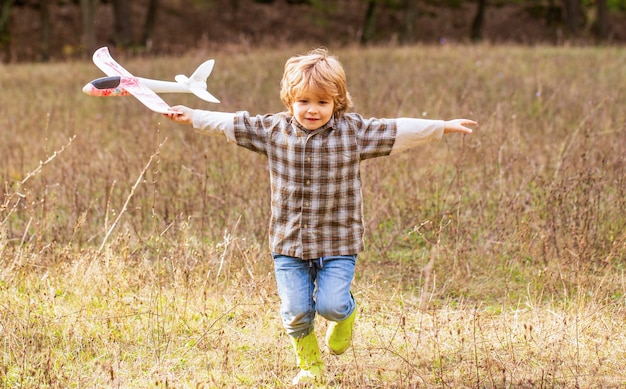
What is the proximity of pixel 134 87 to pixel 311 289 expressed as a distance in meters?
1.29

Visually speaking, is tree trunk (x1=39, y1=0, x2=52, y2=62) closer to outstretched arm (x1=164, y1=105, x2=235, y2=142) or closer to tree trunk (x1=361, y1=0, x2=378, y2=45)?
tree trunk (x1=361, y1=0, x2=378, y2=45)

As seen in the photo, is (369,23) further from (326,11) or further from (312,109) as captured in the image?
(312,109)

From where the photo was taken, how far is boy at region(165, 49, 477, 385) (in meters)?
3.41

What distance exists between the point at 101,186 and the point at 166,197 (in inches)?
37.2

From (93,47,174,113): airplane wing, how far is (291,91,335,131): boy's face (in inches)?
23.9

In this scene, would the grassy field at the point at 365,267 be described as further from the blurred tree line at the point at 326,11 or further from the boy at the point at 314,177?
the blurred tree line at the point at 326,11

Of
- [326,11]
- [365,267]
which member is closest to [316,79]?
[365,267]

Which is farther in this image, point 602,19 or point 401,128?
point 602,19

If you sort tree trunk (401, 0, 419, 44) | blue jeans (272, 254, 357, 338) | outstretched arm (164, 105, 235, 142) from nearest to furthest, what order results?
blue jeans (272, 254, 357, 338) < outstretched arm (164, 105, 235, 142) < tree trunk (401, 0, 419, 44)

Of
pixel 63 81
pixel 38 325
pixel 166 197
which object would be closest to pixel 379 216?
pixel 166 197

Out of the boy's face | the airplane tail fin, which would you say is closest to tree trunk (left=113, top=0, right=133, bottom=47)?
the airplane tail fin

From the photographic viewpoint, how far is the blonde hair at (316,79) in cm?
330

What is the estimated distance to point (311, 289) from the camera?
3.52 m

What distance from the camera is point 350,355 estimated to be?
12.9 feet
